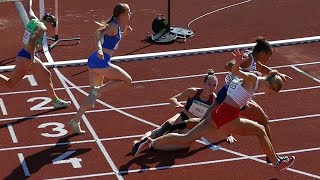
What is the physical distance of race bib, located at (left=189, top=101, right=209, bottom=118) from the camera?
1184 cm

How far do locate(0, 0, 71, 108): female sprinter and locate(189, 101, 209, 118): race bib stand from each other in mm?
2647

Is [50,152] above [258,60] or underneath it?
underneath

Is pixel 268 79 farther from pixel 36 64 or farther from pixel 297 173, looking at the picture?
pixel 36 64

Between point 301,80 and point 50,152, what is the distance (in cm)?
544

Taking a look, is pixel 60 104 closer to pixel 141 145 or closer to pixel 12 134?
Answer: pixel 12 134

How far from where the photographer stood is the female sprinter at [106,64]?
1209 centimetres

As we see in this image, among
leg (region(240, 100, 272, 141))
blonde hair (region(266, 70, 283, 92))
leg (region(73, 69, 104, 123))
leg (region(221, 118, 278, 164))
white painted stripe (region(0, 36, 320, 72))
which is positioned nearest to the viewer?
blonde hair (region(266, 70, 283, 92))

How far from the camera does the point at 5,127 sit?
12.7 meters

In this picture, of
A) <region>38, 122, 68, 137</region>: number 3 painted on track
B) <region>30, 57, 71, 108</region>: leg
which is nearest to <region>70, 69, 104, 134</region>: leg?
<region>38, 122, 68, 137</region>: number 3 painted on track

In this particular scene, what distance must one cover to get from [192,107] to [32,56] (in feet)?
9.32

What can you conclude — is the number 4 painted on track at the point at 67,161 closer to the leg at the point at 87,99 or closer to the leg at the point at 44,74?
the leg at the point at 87,99

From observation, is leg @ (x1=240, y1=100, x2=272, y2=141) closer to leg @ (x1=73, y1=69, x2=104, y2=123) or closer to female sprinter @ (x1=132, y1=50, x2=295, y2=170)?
female sprinter @ (x1=132, y1=50, x2=295, y2=170)

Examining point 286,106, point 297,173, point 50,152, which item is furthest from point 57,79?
point 297,173

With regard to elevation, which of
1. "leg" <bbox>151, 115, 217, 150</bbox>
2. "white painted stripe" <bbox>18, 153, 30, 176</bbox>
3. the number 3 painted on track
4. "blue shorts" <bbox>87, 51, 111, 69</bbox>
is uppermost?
"blue shorts" <bbox>87, 51, 111, 69</bbox>
